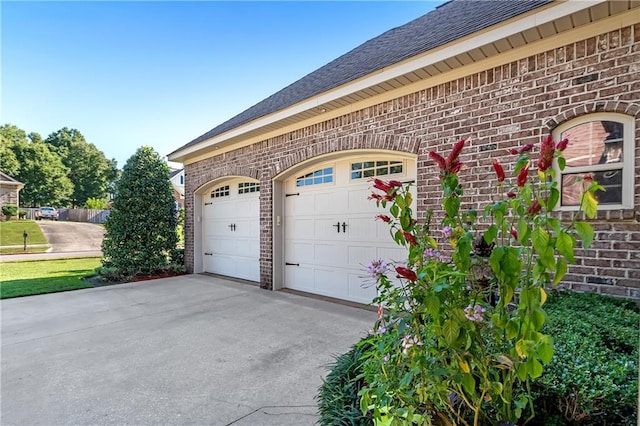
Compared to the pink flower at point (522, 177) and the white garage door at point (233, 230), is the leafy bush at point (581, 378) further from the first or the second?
the white garage door at point (233, 230)

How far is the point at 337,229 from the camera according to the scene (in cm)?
568

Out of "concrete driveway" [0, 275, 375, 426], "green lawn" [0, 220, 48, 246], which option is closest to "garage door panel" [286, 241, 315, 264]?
"concrete driveway" [0, 275, 375, 426]

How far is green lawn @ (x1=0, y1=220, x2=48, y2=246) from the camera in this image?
659 inches

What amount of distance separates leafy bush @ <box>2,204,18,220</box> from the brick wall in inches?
1110

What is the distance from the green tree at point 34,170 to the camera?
3119cm

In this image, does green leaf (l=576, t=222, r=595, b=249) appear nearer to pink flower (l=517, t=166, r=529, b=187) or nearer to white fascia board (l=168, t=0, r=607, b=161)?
pink flower (l=517, t=166, r=529, b=187)

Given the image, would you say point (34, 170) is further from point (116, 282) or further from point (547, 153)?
point (547, 153)

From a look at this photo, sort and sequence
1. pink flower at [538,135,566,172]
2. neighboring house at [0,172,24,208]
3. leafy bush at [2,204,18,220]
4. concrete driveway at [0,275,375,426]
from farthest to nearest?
leafy bush at [2,204,18,220], neighboring house at [0,172,24,208], concrete driveway at [0,275,375,426], pink flower at [538,135,566,172]

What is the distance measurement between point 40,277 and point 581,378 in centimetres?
1073

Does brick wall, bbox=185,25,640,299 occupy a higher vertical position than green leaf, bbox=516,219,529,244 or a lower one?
higher

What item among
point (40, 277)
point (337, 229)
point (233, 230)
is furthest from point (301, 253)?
point (40, 277)

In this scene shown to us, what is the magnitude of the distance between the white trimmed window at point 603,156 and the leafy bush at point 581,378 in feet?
4.03

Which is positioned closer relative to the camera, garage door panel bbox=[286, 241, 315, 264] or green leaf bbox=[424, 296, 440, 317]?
green leaf bbox=[424, 296, 440, 317]

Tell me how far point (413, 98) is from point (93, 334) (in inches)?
208
